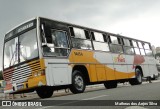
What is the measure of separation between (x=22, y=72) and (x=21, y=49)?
3.21 ft

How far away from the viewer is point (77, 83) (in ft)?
48.3

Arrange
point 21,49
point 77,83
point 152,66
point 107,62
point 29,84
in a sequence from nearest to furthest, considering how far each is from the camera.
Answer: point 29,84 → point 21,49 → point 77,83 → point 107,62 → point 152,66

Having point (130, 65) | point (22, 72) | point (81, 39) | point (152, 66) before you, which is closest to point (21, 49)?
point (22, 72)

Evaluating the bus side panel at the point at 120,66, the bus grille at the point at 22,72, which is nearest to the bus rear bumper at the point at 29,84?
the bus grille at the point at 22,72

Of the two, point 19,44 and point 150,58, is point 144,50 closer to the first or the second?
point 150,58

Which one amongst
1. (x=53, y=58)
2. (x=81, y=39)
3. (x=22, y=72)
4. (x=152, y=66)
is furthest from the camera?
(x=152, y=66)

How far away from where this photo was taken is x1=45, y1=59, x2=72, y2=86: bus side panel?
42.7ft

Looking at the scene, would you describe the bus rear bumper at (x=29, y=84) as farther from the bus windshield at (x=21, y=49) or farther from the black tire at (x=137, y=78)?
the black tire at (x=137, y=78)

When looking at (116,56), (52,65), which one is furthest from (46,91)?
(116,56)

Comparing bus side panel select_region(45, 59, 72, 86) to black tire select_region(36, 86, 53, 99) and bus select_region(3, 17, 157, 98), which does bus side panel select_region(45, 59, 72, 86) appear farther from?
black tire select_region(36, 86, 53, 99)

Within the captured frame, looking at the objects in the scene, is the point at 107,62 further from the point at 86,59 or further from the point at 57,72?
the point at 57,72

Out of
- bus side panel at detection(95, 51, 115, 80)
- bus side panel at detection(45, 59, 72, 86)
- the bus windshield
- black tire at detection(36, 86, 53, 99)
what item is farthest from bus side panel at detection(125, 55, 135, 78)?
the bus windshield

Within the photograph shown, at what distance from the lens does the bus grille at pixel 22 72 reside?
13.0 m

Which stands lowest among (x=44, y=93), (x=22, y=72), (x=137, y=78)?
(x=44, y=93)
